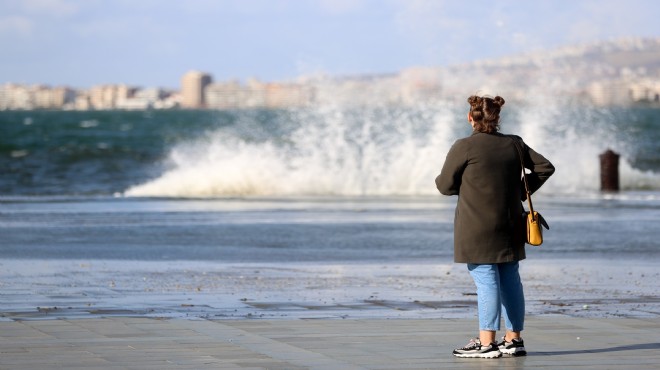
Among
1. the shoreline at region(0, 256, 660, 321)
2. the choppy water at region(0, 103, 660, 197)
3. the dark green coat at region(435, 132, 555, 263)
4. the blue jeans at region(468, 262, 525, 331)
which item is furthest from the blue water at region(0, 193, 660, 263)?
the dark green coat at region(435, 132, 555, 263)

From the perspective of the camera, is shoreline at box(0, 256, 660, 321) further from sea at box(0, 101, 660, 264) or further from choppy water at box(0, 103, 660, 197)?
choppy water at box(0, 103, 660, 197)

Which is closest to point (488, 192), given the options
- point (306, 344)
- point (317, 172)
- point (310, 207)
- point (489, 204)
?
point (489, 204)

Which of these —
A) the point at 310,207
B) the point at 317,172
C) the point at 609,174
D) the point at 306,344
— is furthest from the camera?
the point at 317,172

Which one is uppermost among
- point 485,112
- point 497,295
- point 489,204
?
point 485,112

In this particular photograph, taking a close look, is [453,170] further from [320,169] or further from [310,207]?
[320,169]

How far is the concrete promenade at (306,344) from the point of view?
301 inches

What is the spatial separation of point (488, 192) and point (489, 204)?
7 centimetres

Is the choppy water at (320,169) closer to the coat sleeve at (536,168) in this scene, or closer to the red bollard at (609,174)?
the red bollard at (609,174)

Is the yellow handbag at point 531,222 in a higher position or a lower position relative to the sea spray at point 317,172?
lower

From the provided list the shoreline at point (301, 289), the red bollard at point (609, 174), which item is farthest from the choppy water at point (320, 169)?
the shoreline at point (301, 289)

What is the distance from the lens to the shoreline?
1027cm

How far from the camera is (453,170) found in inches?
321

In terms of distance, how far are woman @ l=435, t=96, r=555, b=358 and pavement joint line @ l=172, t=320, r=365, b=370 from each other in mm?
836

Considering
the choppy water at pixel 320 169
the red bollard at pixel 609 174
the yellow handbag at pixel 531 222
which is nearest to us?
the yellow handbag at pixel 531 222
